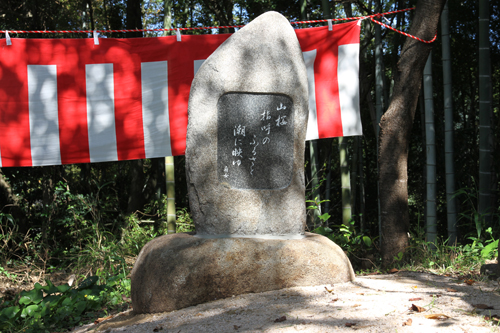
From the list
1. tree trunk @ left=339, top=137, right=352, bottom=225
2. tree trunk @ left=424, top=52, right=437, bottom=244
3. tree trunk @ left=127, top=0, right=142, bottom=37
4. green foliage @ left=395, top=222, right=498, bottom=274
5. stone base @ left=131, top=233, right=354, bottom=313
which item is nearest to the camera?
stone base @ left=131, top=233, right=354, bottom=313

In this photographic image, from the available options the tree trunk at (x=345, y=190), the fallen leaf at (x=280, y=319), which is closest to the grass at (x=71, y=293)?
the fallen leaf at (x=280, y=319)

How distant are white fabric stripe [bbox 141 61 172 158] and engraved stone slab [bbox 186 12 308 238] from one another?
5.30ft

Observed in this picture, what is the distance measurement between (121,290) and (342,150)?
321cm

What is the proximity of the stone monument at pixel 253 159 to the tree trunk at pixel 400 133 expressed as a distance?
1.00 metres

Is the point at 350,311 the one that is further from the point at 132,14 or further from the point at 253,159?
the point at 132,14

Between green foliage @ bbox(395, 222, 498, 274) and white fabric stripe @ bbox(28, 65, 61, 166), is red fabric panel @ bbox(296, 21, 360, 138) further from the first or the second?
white fabric stripe @ bbox(28, 65, 61, 166)

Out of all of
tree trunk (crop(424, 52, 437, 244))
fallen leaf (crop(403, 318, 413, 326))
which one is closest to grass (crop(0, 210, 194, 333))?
fallen leaf (crop(403, 318, 413, 326))

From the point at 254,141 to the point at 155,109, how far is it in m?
1.88

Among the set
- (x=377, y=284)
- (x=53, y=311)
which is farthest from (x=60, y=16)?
(x=377, y=284)

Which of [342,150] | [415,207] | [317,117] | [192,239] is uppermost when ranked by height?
[317,117]

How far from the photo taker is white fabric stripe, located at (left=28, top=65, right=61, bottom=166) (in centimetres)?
420

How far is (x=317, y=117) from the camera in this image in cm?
430

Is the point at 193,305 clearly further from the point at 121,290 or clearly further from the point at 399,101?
the point at 399,101

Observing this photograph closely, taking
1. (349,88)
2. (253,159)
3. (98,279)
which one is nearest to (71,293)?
(98,279)
